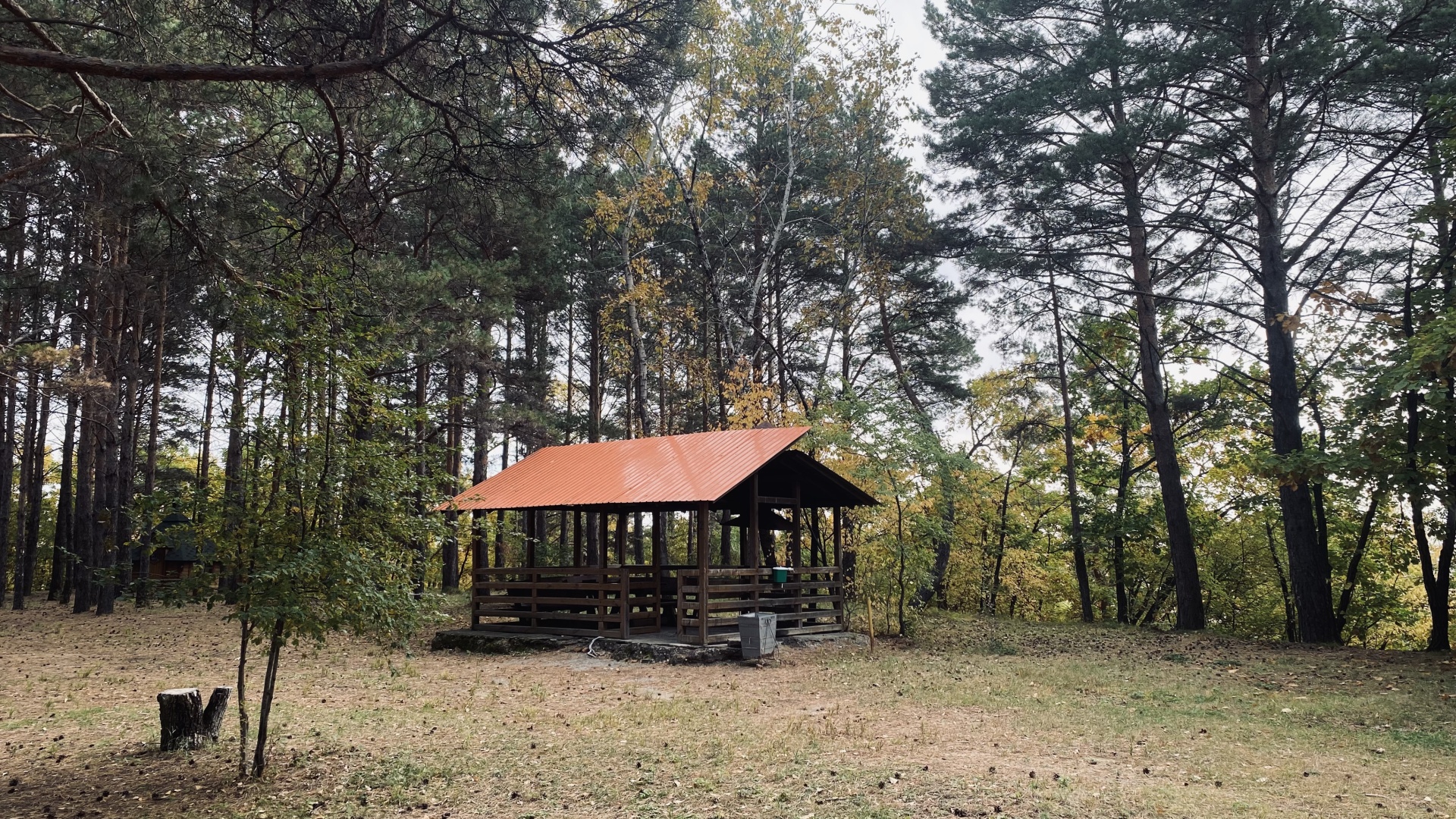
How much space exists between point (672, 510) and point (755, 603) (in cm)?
199

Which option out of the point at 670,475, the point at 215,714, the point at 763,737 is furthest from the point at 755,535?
the point at 215,714

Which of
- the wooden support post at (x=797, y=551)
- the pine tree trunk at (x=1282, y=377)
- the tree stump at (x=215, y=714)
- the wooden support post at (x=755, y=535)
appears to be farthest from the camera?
the wooden support post at (x=797, y=551)

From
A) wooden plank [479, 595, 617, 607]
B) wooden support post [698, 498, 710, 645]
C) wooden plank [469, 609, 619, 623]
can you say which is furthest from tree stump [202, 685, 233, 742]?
wooden plank [479, 595, 617, 607]

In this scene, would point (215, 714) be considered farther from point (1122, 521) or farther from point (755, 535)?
point (1122, 521)

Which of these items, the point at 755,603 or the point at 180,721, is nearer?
the point at 180,721

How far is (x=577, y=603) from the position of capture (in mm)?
15289

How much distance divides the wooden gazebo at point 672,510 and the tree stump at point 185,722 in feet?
24.1

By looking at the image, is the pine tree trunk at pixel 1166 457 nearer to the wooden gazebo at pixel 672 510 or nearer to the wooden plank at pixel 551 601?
the wooden gazebo at pixel 672 510

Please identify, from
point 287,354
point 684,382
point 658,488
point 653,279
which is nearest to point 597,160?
point 287,354

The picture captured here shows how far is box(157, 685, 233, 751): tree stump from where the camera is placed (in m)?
7.04

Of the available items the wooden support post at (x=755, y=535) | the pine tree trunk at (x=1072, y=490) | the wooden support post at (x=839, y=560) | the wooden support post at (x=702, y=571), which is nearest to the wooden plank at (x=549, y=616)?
the wooden support post at (x=702, y=571)

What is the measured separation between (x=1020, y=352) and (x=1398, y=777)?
1679 cm

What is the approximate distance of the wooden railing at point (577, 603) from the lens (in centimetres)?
1498

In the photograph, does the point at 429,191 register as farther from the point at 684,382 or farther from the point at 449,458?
the point at 684,382
